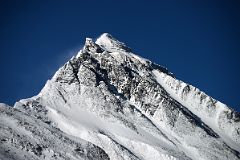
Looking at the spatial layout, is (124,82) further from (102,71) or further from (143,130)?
(143,130)

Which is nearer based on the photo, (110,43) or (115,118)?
(115,118)

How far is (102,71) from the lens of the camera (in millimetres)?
115812

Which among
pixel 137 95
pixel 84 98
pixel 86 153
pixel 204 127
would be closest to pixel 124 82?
pixel 137 95

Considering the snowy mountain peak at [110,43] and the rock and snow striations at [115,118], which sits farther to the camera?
the snowy mountain peak at [110,43]

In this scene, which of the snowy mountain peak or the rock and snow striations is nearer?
the rock and snow striations

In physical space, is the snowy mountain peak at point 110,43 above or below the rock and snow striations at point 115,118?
above

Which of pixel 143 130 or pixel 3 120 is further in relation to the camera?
pixel 143 130

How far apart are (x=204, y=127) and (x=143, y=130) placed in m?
20.4

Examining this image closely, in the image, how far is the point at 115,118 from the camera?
96250 mm

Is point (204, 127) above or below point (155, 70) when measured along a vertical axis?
below

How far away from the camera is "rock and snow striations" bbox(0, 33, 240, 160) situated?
73500mm

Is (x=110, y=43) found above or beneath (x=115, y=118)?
above

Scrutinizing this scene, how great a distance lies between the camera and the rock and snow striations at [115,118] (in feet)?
241

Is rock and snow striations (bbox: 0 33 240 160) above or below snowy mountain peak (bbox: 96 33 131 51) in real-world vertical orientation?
below
